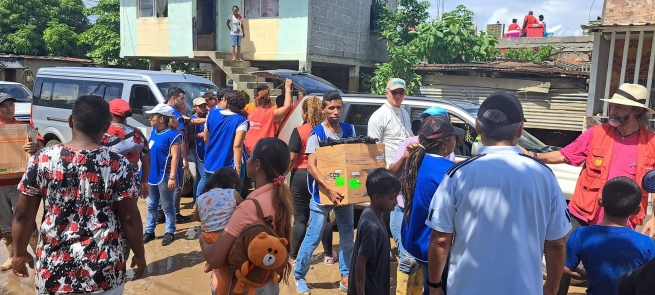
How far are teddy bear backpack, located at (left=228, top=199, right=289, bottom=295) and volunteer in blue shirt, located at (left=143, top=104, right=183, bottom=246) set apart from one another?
3268 millimetres

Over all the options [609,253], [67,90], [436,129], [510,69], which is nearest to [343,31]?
[510,69]

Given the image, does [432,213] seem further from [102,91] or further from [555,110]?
[102,91]

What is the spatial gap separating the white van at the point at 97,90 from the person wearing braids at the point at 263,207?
5.54 meters

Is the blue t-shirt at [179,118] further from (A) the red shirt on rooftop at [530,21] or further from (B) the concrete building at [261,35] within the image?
(A) the red shirt on rooftop at [530,21]

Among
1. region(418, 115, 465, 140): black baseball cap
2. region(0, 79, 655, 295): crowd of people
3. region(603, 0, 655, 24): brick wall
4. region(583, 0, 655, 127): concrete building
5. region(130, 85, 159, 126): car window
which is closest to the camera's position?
region(0, 79, 655, 295): crowd of people

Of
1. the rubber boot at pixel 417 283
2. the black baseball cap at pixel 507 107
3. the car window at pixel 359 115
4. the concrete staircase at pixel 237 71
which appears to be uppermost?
the concrete staircase at pixel 237 71

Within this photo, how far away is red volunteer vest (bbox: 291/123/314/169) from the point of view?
460 centimetres

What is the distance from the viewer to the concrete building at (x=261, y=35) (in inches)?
575

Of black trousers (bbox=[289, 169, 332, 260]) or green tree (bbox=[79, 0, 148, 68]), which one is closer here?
black trousers (bbox=[289, 169, 332, 260])

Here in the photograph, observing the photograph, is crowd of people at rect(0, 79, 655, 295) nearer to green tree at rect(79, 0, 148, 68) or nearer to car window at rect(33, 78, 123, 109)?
car window at rect(33, 78, 123, 109)

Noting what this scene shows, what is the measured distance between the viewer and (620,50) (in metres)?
6.73

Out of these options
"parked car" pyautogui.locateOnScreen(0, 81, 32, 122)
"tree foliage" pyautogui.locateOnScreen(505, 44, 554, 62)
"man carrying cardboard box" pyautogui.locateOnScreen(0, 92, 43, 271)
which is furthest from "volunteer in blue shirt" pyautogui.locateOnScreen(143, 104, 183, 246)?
"tree foliage" pyautogui.locateOnScreen(505, 44, 554, 62)

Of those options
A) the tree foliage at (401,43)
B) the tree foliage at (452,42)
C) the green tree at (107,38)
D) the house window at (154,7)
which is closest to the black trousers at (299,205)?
the tree foliage at (401,43)

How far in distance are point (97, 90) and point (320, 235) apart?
5899mm
